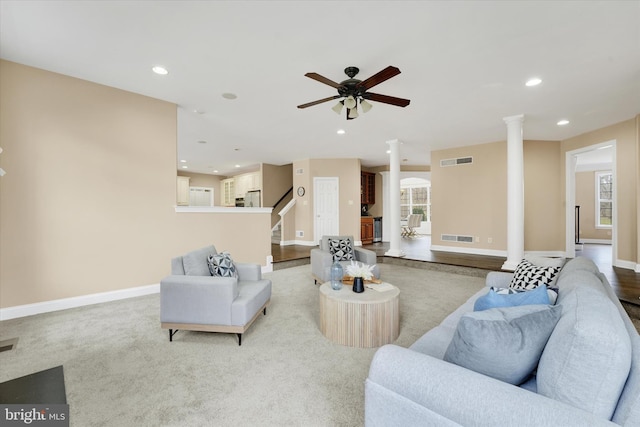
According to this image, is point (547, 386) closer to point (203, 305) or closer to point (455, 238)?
point (203, 305)

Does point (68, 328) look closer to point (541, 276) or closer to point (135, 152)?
point (135, 152)

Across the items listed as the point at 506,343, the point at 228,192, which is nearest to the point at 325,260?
the point at 506,343

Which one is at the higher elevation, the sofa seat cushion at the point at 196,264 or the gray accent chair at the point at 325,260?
the sofa seat cushion at the point at 196,264

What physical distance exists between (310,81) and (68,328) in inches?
145

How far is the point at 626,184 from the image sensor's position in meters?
4.70

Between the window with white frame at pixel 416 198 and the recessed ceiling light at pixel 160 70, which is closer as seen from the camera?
the recessed ceiling light at pixel 160 70

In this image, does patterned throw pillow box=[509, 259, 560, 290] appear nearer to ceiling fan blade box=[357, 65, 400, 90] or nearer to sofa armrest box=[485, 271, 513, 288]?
sofa armrest box=[485, 271, 513, 288]

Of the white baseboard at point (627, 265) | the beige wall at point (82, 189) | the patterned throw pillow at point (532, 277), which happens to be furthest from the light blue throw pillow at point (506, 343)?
the white baseboard at point (627, 265)


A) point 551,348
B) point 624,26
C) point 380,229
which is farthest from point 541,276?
point 380,229

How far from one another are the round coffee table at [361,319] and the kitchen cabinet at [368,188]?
660 centimetres

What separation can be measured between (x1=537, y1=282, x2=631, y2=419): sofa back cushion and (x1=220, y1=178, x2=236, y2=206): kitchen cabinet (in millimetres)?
11057

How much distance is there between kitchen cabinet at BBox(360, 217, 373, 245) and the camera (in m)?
8.25

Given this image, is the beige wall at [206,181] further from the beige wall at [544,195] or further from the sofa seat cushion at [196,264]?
the beige wall at [544,195]

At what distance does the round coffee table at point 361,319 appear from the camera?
7.89ft
